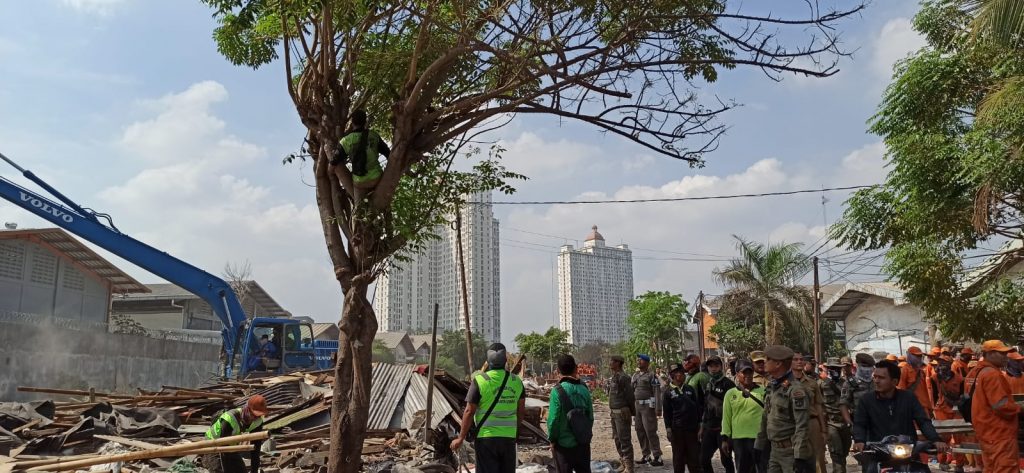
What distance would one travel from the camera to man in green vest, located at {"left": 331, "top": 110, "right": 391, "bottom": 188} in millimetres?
7320

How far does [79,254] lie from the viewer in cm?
3222

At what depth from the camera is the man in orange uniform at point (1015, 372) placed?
9773mm

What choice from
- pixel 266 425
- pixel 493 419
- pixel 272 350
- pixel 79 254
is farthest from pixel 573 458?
pixel 79 254

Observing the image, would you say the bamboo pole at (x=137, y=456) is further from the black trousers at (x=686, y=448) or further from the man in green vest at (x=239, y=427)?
the black trousers at (x=686, y=448)

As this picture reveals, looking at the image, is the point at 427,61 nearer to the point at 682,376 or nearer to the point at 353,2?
the point at 353,2

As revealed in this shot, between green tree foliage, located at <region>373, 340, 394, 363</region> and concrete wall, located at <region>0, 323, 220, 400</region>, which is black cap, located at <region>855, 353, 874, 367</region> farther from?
green tree foliage, located at <region>373, 340, 394, 363</region>

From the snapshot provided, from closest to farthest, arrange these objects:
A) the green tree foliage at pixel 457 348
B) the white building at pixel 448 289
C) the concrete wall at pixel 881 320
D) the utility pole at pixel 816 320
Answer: the utility pole at pixel 816 320, the concrete wall at pixel 881 320, the white building at pixel 448 289, the green tree foliage at pixel 457 348

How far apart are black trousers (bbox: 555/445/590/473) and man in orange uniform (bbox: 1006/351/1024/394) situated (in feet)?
20.3

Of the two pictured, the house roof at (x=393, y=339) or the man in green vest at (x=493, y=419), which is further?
the house roof at (x=393, y=339)

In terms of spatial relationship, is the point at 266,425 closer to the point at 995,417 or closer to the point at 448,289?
the point at 995,417

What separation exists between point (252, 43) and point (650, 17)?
4.64 metres

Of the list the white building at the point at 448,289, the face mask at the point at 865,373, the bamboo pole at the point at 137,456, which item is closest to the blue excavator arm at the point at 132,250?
the bamboo pole at the point at 137,456

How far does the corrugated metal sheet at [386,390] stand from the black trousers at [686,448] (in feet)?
19.4

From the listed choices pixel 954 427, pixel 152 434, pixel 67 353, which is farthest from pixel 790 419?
pixel 67 353
